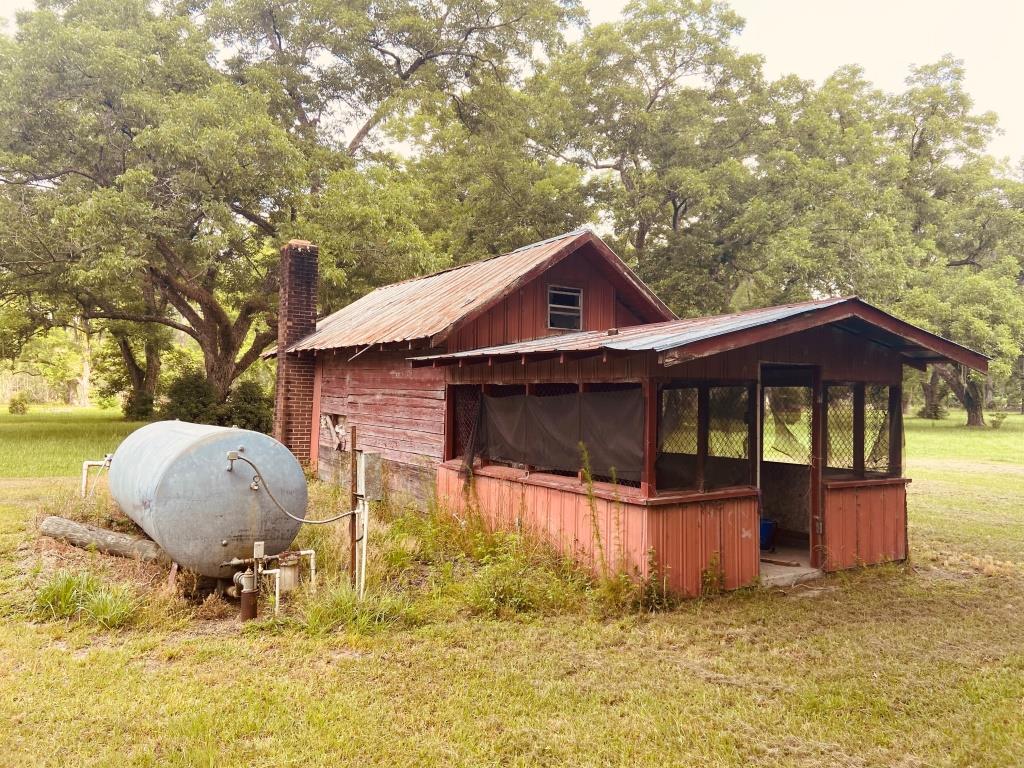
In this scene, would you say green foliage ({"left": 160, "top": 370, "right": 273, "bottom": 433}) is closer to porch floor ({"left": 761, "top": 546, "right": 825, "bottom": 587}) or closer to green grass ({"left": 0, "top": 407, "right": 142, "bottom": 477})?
green grass ({"left": 0, "top": 407, "right": 142, "bottom": 477})

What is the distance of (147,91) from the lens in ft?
74.1

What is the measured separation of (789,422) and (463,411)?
5.06 m

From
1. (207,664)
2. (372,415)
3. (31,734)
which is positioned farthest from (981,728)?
(372,415)

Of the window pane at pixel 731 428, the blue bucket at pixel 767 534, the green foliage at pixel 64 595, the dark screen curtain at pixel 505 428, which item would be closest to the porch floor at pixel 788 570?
the blue bucket at pixel 767 534

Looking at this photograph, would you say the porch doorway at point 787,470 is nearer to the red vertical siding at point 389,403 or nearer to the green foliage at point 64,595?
the red vertical siding at point 389,403

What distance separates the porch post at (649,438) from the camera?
797 centimetres

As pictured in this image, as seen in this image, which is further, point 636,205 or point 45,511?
point 636,205

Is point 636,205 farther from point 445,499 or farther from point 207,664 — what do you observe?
point 207,664

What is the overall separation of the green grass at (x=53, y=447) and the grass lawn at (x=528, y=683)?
10564 mm

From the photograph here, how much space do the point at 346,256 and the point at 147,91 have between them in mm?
7993

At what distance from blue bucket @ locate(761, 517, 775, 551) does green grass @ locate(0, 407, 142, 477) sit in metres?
15.7

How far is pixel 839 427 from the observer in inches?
387

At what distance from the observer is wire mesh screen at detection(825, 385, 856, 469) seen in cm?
964

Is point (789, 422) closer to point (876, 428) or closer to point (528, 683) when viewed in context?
point (876, 428)
